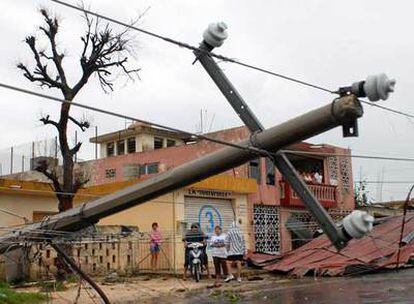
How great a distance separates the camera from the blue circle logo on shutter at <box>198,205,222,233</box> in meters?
25.9

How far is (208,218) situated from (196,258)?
6.98m

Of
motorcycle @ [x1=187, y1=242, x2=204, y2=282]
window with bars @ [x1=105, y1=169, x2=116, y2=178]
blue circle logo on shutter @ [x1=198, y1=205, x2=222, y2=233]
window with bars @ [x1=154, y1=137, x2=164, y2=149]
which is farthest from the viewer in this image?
window with bars @ [x1=154, y1=137, x2=164, y2=149]

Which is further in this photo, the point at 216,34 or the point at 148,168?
the point at 148,168

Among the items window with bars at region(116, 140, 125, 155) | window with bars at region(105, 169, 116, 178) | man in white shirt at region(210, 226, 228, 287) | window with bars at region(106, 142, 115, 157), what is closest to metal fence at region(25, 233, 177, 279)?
man in white shirt at region(210, 226, 228, 287)

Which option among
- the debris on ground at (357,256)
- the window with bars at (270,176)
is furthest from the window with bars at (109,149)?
the debris on ground at (357,256)

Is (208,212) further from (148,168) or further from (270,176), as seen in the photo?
(148,168)

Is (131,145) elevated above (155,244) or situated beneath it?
elevated above

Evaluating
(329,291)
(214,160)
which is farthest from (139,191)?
(329,291)

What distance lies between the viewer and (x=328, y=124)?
706 cm

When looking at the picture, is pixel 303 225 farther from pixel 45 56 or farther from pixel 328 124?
pixel 328 124

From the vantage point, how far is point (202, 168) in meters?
7.98

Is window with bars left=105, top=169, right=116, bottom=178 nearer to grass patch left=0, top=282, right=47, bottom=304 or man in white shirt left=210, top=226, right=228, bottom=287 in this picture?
man in white shirt left=210, top=226, right=228, bottom=287

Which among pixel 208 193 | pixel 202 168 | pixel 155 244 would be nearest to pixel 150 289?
pixel 155 244

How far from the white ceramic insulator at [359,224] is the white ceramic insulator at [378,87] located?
1.20 meters
